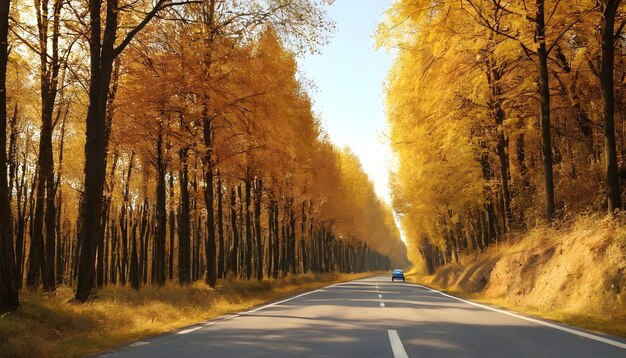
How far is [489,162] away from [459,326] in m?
17.9

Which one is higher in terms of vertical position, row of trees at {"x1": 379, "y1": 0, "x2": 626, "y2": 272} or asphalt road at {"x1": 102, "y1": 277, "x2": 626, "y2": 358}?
row of trees at {"x1": 379, "y1": 0, "x2": 626, "y2": 272}

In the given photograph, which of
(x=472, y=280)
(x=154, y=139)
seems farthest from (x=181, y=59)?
(x=472, y=280)

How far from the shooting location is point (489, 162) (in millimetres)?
25734

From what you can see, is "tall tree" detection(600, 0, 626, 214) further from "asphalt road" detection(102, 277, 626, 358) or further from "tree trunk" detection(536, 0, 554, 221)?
"asphalt road" detection(102, 277, 626, 358)

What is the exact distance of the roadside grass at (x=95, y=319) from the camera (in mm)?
6969

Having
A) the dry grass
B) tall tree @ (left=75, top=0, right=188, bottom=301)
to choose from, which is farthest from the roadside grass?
the dry grass

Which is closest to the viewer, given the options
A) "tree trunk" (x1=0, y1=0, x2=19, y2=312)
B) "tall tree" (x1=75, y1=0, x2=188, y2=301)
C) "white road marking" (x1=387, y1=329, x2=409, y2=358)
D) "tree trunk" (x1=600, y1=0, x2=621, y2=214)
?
"white road marking" (x1=387, y1=329, x2=409, y2=358)

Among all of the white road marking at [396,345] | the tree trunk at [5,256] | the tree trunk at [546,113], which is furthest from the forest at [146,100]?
the tree trunk at [546,113]

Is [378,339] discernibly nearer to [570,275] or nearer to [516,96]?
[570,275]

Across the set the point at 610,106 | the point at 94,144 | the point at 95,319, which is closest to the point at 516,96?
the point at 610,106

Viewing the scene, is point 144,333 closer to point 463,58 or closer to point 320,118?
Answer: point 463,58

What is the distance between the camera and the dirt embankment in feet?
34.3

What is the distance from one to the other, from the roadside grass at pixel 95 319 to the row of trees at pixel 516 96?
933 centimetres

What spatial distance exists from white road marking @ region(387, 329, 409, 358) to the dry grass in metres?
3.48
